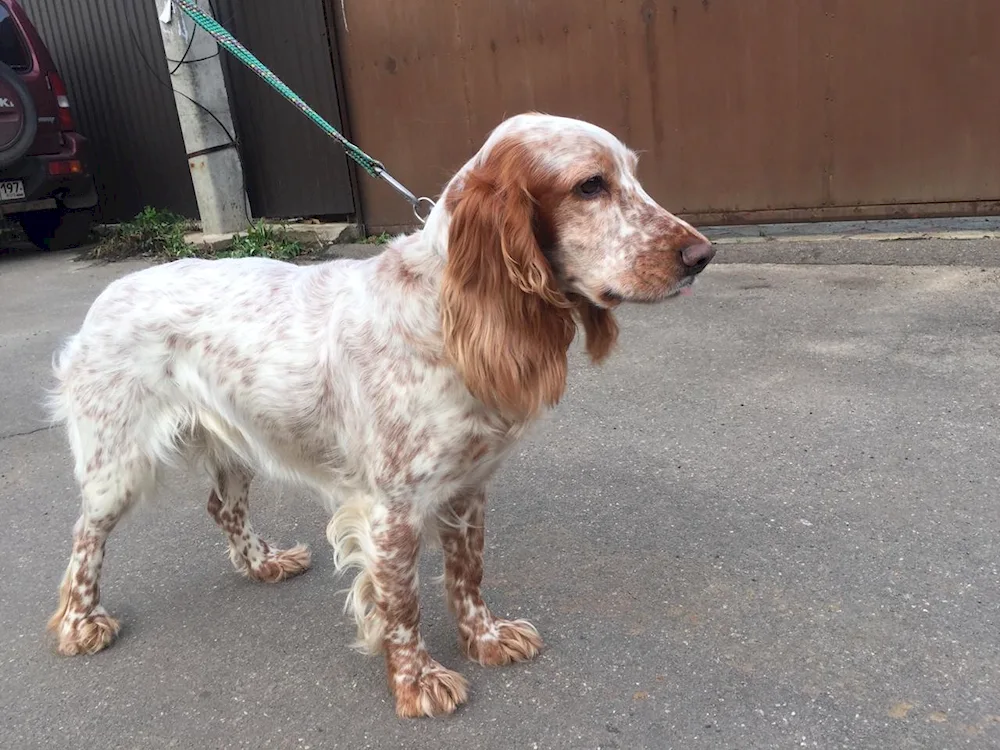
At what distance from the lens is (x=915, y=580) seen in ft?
8.13

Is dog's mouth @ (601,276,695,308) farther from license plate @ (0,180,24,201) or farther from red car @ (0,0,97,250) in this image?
license plate @ (0,180,24,201)

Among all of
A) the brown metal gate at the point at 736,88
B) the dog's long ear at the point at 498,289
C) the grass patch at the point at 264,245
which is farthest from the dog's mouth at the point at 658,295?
the grass patch at the point at 264,245

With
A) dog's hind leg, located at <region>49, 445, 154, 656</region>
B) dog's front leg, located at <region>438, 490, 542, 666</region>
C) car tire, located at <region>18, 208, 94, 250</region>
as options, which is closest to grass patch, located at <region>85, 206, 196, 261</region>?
car tire, located at <region>18, 208, 94, 250</region>


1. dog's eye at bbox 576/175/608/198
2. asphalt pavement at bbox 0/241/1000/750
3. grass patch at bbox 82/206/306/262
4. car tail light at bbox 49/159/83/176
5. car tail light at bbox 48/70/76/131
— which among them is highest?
car tail light at bbox 48/70/76/131

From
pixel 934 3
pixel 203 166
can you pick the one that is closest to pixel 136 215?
pixel 203 166

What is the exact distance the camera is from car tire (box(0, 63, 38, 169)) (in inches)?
297

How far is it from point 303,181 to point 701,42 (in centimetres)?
393

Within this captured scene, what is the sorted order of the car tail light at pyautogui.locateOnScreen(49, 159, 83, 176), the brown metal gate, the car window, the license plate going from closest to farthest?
the brown metal gate → the license plate → the car window → the car tail light at pyautogui.locateOnScreen(49, 159, 83, 176)

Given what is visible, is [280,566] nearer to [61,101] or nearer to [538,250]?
[538,250]

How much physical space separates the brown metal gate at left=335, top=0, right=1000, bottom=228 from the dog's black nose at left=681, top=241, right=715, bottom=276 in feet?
14.4

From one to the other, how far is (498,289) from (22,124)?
7.47 m

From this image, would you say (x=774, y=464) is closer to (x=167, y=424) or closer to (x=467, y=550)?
(x=467, y=550)

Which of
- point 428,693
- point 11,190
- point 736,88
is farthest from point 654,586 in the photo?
point 11,190

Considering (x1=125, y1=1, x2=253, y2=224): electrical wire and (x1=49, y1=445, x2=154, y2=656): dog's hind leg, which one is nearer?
(x1=49, y1=445, x2=154, y2=656): dog's hind leg
